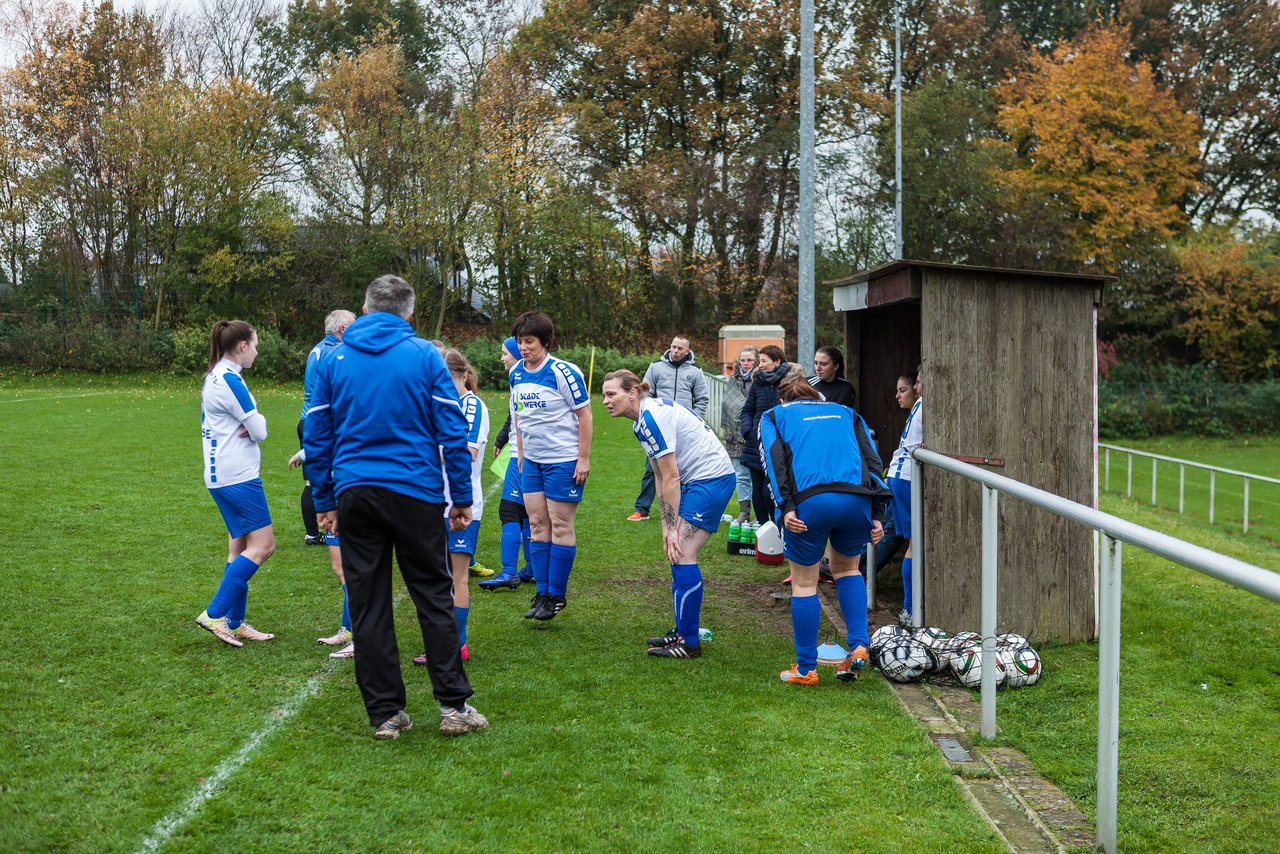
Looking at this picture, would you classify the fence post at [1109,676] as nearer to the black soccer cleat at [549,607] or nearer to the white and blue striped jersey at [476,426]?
the black soccer cleat at [549,607]

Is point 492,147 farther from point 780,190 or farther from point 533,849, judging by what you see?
point 533,849

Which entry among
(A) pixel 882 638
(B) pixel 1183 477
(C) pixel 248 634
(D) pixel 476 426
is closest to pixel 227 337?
(D) pixel 476 426

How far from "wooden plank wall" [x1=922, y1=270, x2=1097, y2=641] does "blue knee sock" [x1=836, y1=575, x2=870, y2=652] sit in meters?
0.84

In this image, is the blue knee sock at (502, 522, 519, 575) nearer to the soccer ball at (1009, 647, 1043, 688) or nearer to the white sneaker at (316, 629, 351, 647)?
the white sneaker at (316, 629, 351, 647)

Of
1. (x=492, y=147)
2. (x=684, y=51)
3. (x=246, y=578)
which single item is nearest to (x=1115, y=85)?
(x=684, y=51)

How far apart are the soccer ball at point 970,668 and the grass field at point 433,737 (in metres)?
0.47

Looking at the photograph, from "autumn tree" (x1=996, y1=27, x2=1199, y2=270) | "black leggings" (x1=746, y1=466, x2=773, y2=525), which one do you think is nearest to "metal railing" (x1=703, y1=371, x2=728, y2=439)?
"black leggings" (x1=746, y1=466, x2=773, y2=525)

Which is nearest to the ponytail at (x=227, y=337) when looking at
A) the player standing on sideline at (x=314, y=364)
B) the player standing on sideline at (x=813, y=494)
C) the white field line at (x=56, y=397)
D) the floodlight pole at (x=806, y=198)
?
the player standing on sideline at (x=314, y=364)

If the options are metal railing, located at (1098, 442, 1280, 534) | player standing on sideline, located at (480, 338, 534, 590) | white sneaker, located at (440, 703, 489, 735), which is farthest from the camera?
metal railing, located at (1098, 442, 1280, 534)

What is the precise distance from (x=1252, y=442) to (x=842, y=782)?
33.8 meters

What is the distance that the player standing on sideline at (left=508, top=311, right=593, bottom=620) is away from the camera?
688 centimetres

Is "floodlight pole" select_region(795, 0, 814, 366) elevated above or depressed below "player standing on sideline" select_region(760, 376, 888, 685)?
above

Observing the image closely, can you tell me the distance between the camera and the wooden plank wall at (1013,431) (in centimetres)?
691

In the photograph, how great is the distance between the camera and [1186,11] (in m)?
41.0
